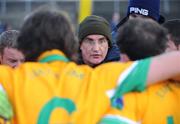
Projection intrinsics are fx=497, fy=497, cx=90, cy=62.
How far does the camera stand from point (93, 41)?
161 inches

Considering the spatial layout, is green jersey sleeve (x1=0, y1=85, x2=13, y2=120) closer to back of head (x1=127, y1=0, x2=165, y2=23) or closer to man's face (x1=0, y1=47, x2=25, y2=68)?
man's face (x1=0, y1=47, x2=25, y2=68)

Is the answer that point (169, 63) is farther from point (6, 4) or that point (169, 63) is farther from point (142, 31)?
point (6, 4)

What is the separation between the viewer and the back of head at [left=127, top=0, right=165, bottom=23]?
4180 millimetres

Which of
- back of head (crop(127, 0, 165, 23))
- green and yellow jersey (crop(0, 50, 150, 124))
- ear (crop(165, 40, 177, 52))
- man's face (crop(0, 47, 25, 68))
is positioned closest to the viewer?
green and yellow jersey (crop(0, 50, 150, 124))

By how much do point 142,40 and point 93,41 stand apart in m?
1.64

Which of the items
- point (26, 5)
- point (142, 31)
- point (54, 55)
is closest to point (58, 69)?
point (54, 55)

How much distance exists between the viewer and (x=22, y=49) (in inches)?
96.2

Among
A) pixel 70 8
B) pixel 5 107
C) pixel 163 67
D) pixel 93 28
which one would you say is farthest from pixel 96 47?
pixel 70 8

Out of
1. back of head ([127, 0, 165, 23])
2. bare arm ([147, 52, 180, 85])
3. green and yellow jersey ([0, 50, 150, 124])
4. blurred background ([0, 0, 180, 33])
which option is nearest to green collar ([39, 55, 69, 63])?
green and yellow jersey ([0, 50, 150, 124])

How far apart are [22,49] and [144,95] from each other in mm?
636

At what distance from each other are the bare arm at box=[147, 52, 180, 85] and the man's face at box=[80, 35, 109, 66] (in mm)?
1644

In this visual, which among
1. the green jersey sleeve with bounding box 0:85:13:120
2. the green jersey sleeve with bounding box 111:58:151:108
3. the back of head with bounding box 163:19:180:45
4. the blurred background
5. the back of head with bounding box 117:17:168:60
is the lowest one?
the blurred background

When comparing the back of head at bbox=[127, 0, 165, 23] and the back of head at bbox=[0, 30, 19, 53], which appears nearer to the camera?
the back of head at bbox=[0, 30, 19, 53]

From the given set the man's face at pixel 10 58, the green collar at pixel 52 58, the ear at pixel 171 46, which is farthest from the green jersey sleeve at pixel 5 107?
the man's face at pixel 10 58
